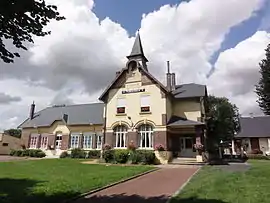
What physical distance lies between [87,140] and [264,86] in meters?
22.3

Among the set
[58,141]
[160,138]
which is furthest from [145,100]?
[58,141]

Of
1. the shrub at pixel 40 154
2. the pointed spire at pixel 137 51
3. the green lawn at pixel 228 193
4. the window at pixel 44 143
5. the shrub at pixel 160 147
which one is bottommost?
the green lawn at pixel 228 193

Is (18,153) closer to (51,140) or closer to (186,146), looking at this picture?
(51,140)

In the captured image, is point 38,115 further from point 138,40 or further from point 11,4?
point 11,4

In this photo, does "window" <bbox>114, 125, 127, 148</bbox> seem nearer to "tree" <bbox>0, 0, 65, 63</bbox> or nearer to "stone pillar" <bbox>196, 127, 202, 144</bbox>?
"stone pillar" <bbox>196, 127, 202, 144</bbox>

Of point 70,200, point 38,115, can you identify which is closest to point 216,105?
point 38,115

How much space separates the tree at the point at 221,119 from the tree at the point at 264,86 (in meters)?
17.9

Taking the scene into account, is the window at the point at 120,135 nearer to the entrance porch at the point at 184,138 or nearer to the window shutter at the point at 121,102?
the window shutter at the point at 121,102

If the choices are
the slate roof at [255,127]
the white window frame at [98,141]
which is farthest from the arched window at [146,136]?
the slate roof at [255,127]

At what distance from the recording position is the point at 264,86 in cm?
2097


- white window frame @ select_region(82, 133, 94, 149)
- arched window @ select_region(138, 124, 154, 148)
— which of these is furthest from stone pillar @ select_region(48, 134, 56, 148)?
arched window @ select_region(138, 124, 154, 148)

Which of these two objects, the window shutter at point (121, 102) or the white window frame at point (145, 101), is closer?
the white window frame at point (145, 101)

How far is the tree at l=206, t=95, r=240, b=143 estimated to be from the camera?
4084 centimetres

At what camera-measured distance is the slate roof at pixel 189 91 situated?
27.8 m
